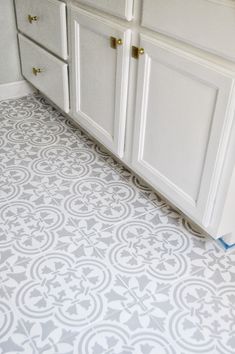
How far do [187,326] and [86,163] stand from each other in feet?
2.79

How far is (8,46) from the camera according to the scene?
2105 mm

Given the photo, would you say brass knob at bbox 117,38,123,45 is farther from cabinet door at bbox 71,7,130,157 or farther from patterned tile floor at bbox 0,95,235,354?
patterned tile floor at bbox 0,95,235,354

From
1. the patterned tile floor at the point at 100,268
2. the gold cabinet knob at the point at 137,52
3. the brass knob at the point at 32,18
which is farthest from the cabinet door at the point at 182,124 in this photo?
the brass knob at the point at 32,18

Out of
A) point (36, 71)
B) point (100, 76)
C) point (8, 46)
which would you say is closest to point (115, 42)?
point (100, 76)

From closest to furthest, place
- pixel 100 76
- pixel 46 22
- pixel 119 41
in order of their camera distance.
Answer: pixel 119 41
pixel 100 76
pixel 46 22

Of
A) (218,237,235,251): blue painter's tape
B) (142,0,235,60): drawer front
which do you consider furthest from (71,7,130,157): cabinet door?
(218,237,235,251): blue painter's tape

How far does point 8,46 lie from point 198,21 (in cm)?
139

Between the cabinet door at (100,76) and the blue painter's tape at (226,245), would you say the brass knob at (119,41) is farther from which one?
the blue painter's tape at (226,245)

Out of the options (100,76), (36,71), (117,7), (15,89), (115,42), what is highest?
(117,7)

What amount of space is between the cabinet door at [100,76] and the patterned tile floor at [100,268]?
0.20 m

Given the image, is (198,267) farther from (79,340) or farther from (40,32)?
(40,32)

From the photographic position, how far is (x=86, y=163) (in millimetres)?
1713

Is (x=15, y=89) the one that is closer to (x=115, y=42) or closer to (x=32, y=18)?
(x=32, y=18)

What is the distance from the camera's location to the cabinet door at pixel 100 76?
52.7 inches
